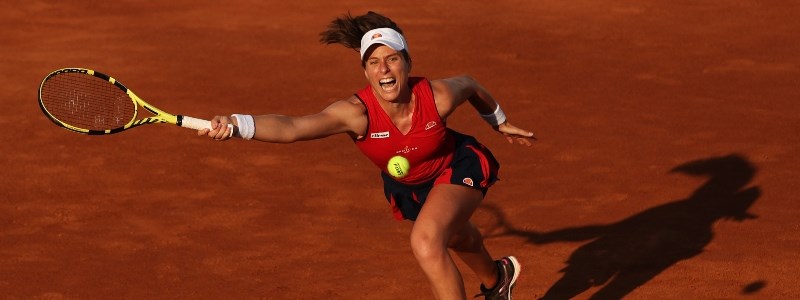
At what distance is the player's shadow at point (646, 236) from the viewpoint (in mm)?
9242

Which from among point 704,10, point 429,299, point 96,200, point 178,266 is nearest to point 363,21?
point 429,299

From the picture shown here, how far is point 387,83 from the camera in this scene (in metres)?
7.61

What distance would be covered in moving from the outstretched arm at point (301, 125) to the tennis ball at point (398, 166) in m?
0.26

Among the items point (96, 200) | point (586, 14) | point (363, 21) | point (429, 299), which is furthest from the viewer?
point (586, 14)

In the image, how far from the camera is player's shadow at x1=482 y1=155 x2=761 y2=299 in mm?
9242

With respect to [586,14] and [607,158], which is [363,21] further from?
[586,14]

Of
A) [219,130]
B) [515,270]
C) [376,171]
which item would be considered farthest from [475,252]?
[376,171]

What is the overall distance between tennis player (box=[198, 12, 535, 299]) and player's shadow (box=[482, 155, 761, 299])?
1.20 metres

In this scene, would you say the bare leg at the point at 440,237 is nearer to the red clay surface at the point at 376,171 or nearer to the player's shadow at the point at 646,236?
the red clay surface at the point at 376,171

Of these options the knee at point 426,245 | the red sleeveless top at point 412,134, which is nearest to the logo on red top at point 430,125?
the red sleeveless top at point 412,134

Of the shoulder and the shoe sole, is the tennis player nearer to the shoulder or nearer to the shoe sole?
the shoulder

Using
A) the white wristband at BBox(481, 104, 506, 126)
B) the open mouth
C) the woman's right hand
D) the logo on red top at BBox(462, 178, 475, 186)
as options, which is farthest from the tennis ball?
the woman's right hand

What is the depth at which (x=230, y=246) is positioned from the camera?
10.0 m

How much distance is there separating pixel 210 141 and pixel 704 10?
7.02m
